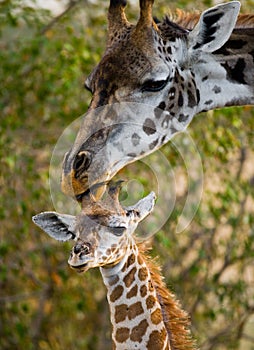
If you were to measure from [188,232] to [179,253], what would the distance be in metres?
0.24

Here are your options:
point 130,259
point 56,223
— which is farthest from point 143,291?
point 56,223

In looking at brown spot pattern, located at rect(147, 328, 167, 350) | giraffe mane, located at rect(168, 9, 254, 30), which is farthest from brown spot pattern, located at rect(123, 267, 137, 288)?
giraffe mane, located at rect(168, 9, 254, 30)

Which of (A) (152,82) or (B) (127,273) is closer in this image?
(A) (152,82)

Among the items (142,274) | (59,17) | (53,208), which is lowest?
(53,208)

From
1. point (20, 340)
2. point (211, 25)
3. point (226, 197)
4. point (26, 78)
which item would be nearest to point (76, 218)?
point (211, 25)

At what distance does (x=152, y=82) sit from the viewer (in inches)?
170

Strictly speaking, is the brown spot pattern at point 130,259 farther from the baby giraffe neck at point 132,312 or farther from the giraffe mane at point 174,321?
the giraffe mane at point 174,321

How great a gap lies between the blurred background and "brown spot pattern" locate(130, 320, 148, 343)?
8.45ft

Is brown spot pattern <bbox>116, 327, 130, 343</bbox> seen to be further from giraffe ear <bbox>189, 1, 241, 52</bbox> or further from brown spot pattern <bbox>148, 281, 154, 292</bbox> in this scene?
giraffe ear <bbox>189, 1, 241, 52</bbox>

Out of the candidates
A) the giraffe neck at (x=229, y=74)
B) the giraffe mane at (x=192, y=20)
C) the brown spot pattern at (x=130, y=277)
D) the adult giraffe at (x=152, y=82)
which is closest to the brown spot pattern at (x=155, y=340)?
the brown spot pattern at (x=130, y=277)

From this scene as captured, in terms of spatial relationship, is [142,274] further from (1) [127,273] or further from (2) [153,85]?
(2) [153,85]

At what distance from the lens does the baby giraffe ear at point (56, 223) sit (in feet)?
14.1

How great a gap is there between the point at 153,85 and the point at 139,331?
112 cm

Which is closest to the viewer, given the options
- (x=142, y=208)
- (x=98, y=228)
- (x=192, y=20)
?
(x=98, y=228)
